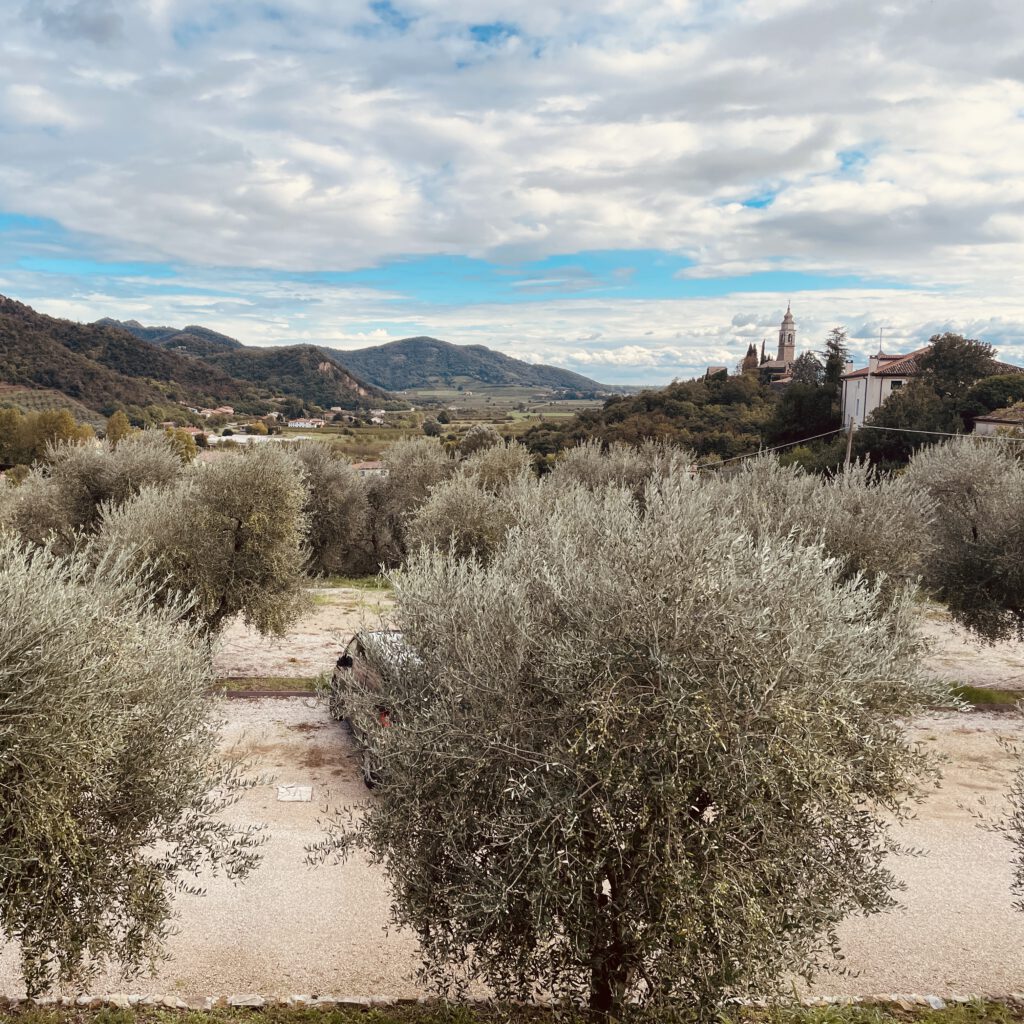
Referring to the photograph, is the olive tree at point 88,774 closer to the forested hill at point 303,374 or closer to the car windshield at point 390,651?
the car windshield at point 390,651

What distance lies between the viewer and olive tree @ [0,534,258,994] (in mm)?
6203

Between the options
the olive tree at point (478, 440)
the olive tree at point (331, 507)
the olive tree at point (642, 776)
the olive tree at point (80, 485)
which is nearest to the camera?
the olive tree at point (642, 776)

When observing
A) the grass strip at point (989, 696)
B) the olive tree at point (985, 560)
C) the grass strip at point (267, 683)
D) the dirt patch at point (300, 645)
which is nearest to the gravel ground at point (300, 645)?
the dirt patch at point (300, 645)

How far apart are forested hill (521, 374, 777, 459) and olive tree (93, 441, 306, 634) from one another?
33.8 meters

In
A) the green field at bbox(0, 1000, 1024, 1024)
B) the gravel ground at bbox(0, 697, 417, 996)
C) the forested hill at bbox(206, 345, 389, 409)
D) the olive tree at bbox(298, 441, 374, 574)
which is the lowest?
the gravel ground at bbox(0, 697, 417, 996)

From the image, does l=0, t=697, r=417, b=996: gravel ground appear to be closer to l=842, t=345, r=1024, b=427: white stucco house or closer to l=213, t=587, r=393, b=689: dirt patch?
l=213, t=587, r=393, b=689: dirt patch

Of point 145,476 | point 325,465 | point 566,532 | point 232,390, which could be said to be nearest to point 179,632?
point 566,532

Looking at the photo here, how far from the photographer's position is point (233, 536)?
61.4 feet

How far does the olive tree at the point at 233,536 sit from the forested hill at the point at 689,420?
33.8 m

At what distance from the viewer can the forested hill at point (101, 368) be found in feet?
397

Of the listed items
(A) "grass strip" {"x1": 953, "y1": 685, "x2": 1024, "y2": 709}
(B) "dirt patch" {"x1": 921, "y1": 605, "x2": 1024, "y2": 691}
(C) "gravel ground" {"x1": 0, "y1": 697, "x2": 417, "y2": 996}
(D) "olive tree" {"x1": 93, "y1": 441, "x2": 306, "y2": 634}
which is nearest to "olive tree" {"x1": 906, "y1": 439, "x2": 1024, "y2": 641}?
(B) "dirt patch" {"x1": 921, "y1": 605, "x2": 1024, "y2": 691}

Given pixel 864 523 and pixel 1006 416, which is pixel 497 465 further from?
pixel 1006 416

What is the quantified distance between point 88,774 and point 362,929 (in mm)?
4305

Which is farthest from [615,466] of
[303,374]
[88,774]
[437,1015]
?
[303,374]
